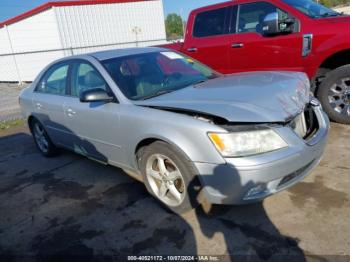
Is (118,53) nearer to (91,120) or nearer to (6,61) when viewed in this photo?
(91,120)

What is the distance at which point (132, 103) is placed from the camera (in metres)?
3.17

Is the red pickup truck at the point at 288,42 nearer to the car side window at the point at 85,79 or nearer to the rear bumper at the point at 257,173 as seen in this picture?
the rear bumper at the point at 257,173

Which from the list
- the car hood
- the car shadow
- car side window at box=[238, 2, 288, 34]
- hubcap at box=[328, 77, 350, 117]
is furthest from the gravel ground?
hubcap at box=[328, 77, 350, 117]

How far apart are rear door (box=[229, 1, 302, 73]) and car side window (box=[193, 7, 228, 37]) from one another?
239mm

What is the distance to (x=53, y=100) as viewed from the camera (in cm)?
437

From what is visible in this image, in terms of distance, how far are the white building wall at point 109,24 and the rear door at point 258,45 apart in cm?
1164

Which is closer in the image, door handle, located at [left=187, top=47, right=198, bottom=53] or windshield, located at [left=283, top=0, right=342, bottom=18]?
windshield, located at [left=283, top=0, right=342, bottom=18]

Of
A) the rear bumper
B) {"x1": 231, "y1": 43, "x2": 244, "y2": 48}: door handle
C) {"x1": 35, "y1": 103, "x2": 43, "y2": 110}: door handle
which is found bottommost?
the rear bumper

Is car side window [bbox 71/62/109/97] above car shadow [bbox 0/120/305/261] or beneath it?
above

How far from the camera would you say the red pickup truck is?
4.67 metres

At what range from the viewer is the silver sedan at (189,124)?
2504mm

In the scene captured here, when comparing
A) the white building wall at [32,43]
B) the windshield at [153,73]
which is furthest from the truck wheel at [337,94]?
the white building wall at [32,43]

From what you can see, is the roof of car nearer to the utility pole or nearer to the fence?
the fence

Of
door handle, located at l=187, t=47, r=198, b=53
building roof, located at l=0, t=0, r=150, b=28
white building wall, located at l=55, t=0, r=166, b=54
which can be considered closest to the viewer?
door handle, located at l=187, t=47, r=198, b=53
